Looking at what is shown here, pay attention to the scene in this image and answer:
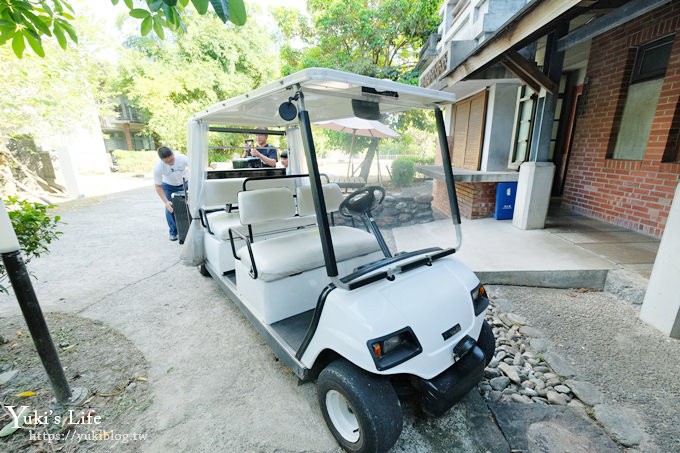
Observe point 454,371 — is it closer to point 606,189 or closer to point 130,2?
point 130,2

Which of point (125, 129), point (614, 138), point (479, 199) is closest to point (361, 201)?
point (479, 199)

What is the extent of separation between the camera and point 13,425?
191 cm

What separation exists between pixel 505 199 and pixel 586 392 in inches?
162

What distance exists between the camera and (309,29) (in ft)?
34.7

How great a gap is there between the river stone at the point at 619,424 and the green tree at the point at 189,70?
54.3ft

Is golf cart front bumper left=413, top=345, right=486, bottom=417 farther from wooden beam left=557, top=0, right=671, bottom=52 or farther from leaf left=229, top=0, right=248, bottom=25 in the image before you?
wooden beam left=557, top=0, right=671, bottom=52

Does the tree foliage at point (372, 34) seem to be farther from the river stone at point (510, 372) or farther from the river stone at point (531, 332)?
the river stone at point (510, 372)

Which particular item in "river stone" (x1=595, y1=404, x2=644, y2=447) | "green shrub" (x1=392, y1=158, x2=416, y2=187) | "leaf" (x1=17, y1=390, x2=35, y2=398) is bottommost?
"river stone" (x1=595, y1=404, x2=644, y2=447)

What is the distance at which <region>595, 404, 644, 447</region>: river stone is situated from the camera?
1745mm

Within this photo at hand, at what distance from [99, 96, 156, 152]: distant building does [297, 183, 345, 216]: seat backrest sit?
2525 centimetres

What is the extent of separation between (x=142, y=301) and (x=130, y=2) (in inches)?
121

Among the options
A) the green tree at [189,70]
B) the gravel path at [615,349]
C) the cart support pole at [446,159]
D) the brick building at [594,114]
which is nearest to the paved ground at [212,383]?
the gravel path at [615,349]

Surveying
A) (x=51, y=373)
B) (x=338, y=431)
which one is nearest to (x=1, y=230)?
(x=51, y=373)

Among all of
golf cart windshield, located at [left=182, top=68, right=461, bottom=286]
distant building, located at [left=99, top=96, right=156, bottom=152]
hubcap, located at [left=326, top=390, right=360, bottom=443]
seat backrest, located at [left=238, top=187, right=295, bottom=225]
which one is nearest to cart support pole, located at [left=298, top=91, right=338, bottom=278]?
golf cart windshield, located at [left=182, top=68, right=461, bottom=286]
